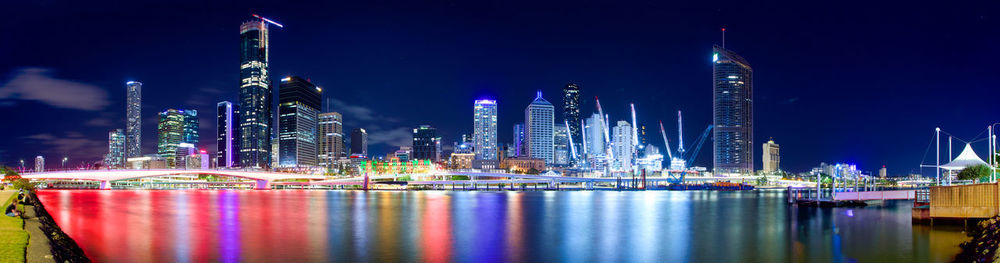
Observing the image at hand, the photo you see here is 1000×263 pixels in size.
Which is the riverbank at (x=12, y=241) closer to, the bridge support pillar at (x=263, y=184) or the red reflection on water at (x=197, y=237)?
the red reflection on water at (x=197, y=237)

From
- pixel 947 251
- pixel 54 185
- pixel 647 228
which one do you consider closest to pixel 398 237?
pixel 647 228

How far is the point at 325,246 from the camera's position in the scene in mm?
31188

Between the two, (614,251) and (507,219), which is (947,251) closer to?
(614,251)

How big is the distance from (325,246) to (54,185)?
20237 cm

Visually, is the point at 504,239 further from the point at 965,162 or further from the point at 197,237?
the point at 965,162

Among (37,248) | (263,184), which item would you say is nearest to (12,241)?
(37,248)

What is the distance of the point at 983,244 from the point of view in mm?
24000

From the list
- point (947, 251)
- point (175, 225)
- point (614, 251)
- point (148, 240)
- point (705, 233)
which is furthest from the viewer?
point (175, 225)

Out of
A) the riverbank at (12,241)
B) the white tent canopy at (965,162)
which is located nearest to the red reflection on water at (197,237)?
the riverbank at (12,241)

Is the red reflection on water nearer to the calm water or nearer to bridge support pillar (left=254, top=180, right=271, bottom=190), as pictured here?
the calm water

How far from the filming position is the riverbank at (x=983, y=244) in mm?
20952

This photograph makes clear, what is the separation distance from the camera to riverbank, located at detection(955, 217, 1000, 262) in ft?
68.7

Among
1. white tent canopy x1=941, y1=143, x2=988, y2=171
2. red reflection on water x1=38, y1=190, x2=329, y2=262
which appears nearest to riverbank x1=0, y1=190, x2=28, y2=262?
red reflection on water x1=38, y1=190, x2=329, y2=262

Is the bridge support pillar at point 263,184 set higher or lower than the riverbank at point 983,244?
→ lower
